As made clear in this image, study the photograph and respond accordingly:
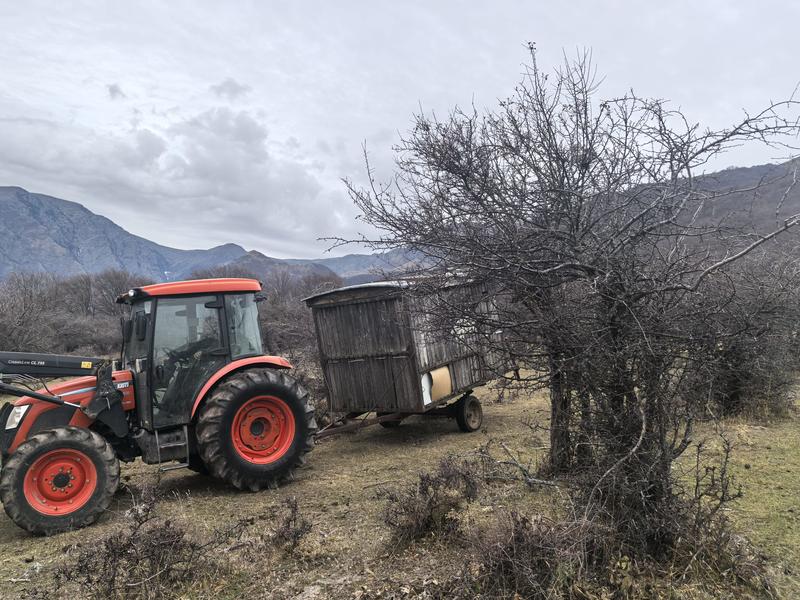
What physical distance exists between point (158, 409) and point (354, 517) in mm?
2573

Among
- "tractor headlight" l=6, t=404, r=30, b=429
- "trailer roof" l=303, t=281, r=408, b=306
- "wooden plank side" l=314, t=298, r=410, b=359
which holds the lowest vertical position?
"tractor headlight" l=6, t=404, r=30, b=429

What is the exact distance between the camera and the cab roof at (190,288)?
6.05m

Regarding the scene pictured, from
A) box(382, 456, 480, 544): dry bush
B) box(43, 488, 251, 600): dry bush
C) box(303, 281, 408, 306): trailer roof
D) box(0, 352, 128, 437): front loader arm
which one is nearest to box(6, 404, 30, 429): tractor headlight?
box(0, 352, 128, 437): front loader arm

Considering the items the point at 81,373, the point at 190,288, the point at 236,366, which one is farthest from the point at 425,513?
the point at 81,373

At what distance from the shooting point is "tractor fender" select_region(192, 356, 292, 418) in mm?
6160

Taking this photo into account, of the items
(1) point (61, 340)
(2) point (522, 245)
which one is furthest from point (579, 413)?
(1) point (61, 340)

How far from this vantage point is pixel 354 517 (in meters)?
4.98

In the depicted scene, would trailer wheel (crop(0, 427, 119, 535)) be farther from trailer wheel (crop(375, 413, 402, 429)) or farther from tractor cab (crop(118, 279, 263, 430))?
trailer wheel (crop(375, 413, 402, 429))

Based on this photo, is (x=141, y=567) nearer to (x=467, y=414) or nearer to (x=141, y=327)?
(x=141, y=327)

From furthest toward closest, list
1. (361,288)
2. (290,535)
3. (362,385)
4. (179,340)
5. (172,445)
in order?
(362,385) → (361,288) → (179,340) → (172,445) → (290,535)

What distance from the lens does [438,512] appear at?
4.21 meters

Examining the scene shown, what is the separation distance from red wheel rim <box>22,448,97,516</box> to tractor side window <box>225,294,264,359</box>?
190cm

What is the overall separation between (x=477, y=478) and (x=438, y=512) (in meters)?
1.03

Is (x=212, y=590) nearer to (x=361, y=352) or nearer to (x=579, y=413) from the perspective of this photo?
(x=579, y=413)
